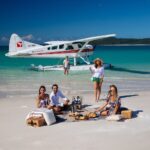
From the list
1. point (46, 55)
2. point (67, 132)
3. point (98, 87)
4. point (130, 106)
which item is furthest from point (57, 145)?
point (46, 55)

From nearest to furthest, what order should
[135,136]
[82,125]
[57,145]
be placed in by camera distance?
[57,145] < [135,136] < [82,125]

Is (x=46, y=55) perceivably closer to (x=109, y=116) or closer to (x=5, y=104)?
(x=5, y=104)

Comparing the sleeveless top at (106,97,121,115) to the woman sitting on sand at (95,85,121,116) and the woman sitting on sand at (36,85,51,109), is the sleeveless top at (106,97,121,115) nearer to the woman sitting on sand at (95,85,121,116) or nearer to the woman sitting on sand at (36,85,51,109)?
the woman sitting on sand at (95,85,121,116)

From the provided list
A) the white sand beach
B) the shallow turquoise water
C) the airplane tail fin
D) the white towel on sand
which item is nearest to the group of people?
the white sand beach

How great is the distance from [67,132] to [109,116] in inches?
55.8

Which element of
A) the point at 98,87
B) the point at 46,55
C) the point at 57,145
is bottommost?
the point at 57,145

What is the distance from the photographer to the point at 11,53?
31703 millimetres

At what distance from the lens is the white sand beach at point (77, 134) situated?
6.97 m

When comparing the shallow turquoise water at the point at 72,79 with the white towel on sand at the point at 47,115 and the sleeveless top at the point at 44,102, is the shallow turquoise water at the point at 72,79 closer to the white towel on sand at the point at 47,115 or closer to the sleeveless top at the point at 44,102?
the sleeveless top at the point at 44,102

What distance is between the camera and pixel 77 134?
305 inches

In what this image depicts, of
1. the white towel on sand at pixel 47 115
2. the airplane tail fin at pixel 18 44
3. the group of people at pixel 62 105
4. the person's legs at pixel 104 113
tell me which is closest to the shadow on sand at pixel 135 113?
the group of people at pixel 62 105

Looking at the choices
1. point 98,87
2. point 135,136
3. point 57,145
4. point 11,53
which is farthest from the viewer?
point 11,53

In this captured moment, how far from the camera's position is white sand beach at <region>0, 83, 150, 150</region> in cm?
697

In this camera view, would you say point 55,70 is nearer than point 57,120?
No
